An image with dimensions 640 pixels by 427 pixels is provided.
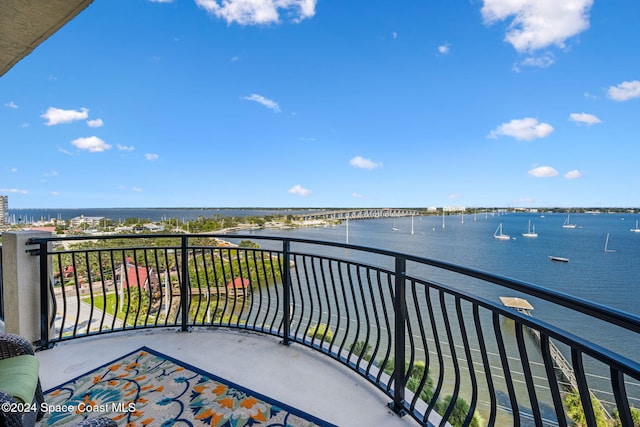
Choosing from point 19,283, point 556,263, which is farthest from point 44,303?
point 556,263

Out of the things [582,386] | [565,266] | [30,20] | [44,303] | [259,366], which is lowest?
[565,266]

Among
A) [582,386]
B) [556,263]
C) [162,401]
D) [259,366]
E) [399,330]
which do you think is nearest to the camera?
[582,386]

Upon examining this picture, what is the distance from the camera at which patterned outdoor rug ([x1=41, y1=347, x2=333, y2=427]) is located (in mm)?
1933

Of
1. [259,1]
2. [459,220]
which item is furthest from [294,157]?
[459,220]

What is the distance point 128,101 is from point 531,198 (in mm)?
40014

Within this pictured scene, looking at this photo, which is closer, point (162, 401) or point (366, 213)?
point (162, 401)

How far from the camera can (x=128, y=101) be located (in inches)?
503

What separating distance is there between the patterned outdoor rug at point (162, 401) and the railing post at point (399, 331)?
568mm

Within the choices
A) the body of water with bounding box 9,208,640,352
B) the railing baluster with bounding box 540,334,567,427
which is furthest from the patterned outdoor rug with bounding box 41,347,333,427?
the body of water with bounding box 9,208,640,352

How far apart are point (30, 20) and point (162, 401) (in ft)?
10.2

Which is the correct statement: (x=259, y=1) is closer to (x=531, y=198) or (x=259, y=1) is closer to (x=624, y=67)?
(x=624, y=67)

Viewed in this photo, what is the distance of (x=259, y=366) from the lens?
2.60 metres

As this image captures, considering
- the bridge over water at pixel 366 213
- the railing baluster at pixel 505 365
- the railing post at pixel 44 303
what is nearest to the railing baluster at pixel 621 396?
the railing baluster at pixel 505 365

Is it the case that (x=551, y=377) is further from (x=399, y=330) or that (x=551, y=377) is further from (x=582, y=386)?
(x=399, y=330)
